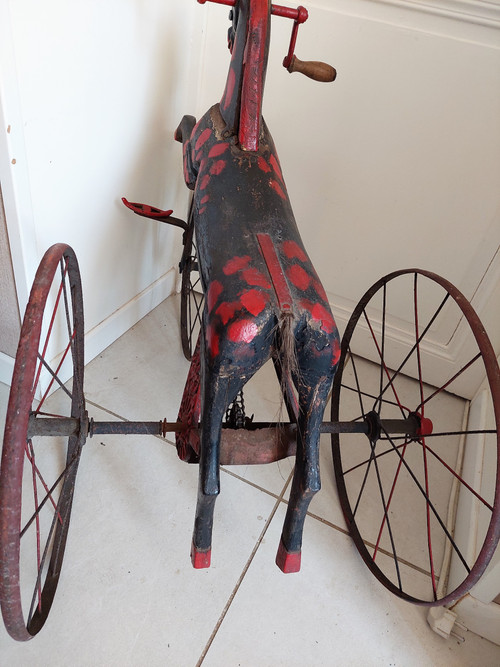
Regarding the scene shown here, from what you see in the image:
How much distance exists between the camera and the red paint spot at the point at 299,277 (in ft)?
2.07

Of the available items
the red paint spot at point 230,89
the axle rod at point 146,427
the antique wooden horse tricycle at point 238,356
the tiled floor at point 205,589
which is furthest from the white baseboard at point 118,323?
the red paint spot at point 230,89

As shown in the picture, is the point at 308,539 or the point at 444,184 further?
the point at 444,184

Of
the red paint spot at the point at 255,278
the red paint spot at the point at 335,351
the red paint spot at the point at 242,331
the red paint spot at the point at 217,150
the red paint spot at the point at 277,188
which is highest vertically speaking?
the red paint spot at the point at 217,150

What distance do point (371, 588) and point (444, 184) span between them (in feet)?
2.81

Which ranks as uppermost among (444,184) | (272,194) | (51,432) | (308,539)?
(272,194)

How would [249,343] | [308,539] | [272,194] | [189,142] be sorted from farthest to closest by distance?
1. [308,539]
2. [189,142]
3. [272,194]
4. [249,343]

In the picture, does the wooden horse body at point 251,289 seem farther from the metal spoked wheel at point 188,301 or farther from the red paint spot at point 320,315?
the metal spoked wheel at point 188,301

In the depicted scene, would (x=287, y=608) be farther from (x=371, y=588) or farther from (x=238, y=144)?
(x=238, y=144)

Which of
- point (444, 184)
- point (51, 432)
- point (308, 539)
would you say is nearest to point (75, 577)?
point (51, 432)

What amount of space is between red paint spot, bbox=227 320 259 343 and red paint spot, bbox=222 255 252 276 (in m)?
0.08

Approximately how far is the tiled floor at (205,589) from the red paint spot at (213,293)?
57cm

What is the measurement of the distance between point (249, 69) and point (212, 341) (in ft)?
1.39

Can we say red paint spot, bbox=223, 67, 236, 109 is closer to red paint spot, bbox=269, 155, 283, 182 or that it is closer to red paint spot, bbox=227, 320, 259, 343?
red paint spot, bbox=269, 155, 283, 182

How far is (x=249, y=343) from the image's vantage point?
0.58m
